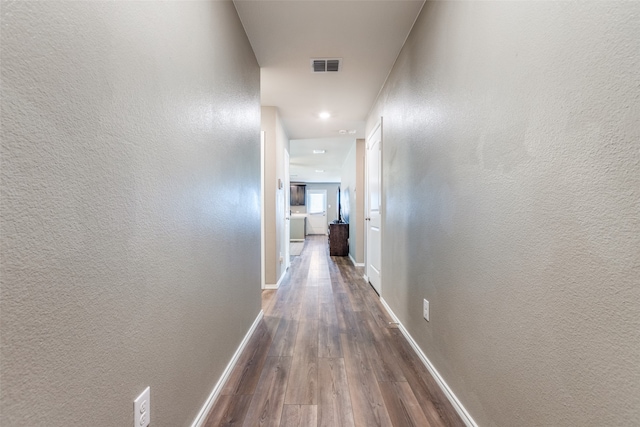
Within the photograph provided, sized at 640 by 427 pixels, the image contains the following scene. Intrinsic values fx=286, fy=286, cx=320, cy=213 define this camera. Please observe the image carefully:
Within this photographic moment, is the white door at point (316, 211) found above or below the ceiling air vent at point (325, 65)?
below

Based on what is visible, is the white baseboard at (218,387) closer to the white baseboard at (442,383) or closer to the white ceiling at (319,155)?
the white baseboard at (442,383)

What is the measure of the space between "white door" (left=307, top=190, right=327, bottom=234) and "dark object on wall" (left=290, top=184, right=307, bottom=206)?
47 cm

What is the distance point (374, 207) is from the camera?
11.6ft

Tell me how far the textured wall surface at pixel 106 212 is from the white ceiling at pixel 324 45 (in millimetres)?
643

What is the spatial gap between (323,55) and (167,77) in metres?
1.68

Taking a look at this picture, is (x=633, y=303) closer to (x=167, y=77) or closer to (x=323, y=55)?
(x=167, y=77)

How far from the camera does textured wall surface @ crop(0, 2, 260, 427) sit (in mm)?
530

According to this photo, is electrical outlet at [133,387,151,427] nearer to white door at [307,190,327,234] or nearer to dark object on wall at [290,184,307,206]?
dark object on wall at [290,184,307,206]

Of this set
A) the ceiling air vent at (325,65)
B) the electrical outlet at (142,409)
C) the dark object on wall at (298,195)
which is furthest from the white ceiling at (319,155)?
the electrical outlet at (142,409)

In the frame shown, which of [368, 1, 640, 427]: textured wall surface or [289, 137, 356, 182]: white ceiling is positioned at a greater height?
[289, 137, 356, 182]: white ceiling

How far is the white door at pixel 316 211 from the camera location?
12.1 m

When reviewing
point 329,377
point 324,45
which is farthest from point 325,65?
point 329,377

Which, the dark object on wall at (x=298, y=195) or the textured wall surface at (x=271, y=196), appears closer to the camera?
the textured wall surface at (x=271, y=196)

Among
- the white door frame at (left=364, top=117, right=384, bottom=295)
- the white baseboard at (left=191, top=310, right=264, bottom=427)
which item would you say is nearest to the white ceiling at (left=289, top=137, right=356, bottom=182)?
the white door frame at (left=364, top=117, right=384, bottom=295)
